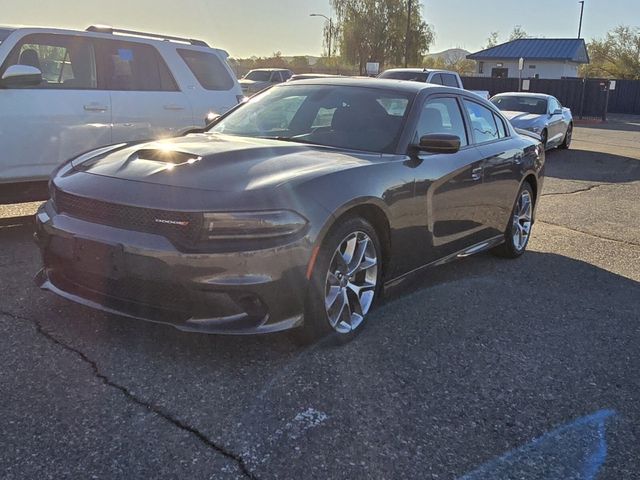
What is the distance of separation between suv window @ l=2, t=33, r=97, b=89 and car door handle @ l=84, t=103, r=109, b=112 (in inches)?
8.2

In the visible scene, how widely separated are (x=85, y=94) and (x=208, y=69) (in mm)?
1779

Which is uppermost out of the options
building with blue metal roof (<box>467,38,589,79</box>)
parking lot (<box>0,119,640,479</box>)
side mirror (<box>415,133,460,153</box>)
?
building with blue metal roof (<box>467,38,589,79</box>)

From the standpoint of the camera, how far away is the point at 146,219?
3.26 metres

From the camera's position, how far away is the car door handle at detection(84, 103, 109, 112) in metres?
6.06

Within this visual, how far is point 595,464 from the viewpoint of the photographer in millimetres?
2740

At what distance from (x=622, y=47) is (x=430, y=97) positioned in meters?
63.9

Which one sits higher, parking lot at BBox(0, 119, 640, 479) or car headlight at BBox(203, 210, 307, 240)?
car headlight at BBox(203, 210, 307, 240)

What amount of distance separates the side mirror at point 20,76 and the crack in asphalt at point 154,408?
2613 mm

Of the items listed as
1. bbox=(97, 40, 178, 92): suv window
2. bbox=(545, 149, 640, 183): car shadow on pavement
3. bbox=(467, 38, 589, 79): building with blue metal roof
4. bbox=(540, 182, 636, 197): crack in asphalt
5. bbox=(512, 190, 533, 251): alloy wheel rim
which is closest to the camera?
bbox=(512, 190, 533, 251): alloy wheel rim

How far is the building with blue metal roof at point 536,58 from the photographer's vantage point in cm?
5344

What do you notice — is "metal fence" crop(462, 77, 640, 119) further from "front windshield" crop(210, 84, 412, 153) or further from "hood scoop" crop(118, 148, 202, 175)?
"hood scoop" crop(118, 148, 202, 175)

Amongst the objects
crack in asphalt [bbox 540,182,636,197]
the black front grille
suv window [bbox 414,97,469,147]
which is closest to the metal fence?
crack in asphalt [bbox 540,182,636,197]

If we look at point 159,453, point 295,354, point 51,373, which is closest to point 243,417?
point 159,453

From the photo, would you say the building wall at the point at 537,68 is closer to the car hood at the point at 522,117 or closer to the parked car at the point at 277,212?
the car hood at the point at 522,117
